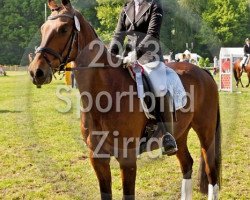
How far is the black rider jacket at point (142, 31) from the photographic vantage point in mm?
4422

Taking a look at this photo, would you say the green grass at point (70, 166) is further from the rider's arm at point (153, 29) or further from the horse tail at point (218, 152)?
the rider's arm at point (153, 29)

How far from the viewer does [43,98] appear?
60.5ft

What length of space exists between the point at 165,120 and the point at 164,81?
463mm

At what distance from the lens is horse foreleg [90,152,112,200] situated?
439 centimetres

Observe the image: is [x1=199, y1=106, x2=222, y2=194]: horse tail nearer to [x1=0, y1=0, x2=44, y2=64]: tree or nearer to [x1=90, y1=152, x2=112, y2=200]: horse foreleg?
[x1=90, y1=152, x2=112, y2=200]: horse foreleg

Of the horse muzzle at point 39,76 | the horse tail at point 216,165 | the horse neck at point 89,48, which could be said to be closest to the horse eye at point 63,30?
the horse neck at point 89,48

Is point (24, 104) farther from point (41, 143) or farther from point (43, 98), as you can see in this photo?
point (41, 143)

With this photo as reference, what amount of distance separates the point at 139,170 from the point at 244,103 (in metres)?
9.91

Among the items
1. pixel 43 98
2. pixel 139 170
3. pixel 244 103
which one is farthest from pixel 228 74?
pixel 139 170

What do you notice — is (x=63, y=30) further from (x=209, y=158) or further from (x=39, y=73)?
(x=209, y=158)

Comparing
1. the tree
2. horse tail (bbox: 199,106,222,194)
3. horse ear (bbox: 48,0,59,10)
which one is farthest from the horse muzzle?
the tree

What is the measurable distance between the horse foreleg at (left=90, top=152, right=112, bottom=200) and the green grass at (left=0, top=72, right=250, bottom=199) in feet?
4.21

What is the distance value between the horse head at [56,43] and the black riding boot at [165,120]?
1245 mm

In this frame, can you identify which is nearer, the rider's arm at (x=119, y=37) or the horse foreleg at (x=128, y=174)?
the horse foreleg at (x=128, y=174)
